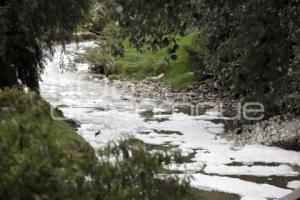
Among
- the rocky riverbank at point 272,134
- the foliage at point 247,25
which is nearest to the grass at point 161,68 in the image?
the rocky riverbank at point 272,134

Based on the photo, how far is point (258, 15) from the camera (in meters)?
3.60

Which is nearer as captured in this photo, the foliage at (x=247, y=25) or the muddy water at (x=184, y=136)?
the foliage at (x=247, y=25)

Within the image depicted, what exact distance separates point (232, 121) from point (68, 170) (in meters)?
11.2

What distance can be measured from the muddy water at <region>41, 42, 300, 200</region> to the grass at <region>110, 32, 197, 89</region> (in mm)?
1749

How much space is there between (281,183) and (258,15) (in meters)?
5.64

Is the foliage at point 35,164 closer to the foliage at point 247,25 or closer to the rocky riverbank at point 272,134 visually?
the foliage at point 247,25

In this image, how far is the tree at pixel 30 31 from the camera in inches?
362

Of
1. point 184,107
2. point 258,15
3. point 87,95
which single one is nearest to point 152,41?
point 258,15

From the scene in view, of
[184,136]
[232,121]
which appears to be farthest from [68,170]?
[232,121]

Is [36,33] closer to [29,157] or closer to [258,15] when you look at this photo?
[258,15]

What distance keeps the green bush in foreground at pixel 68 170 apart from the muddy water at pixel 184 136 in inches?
69.7

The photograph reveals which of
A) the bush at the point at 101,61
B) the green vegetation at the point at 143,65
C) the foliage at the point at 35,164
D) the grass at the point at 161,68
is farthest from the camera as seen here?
the bush at the point at 101,61

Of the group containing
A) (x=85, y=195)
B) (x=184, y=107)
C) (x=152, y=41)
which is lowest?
(x=184, y=107)

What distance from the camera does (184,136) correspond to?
1213 centimetres
